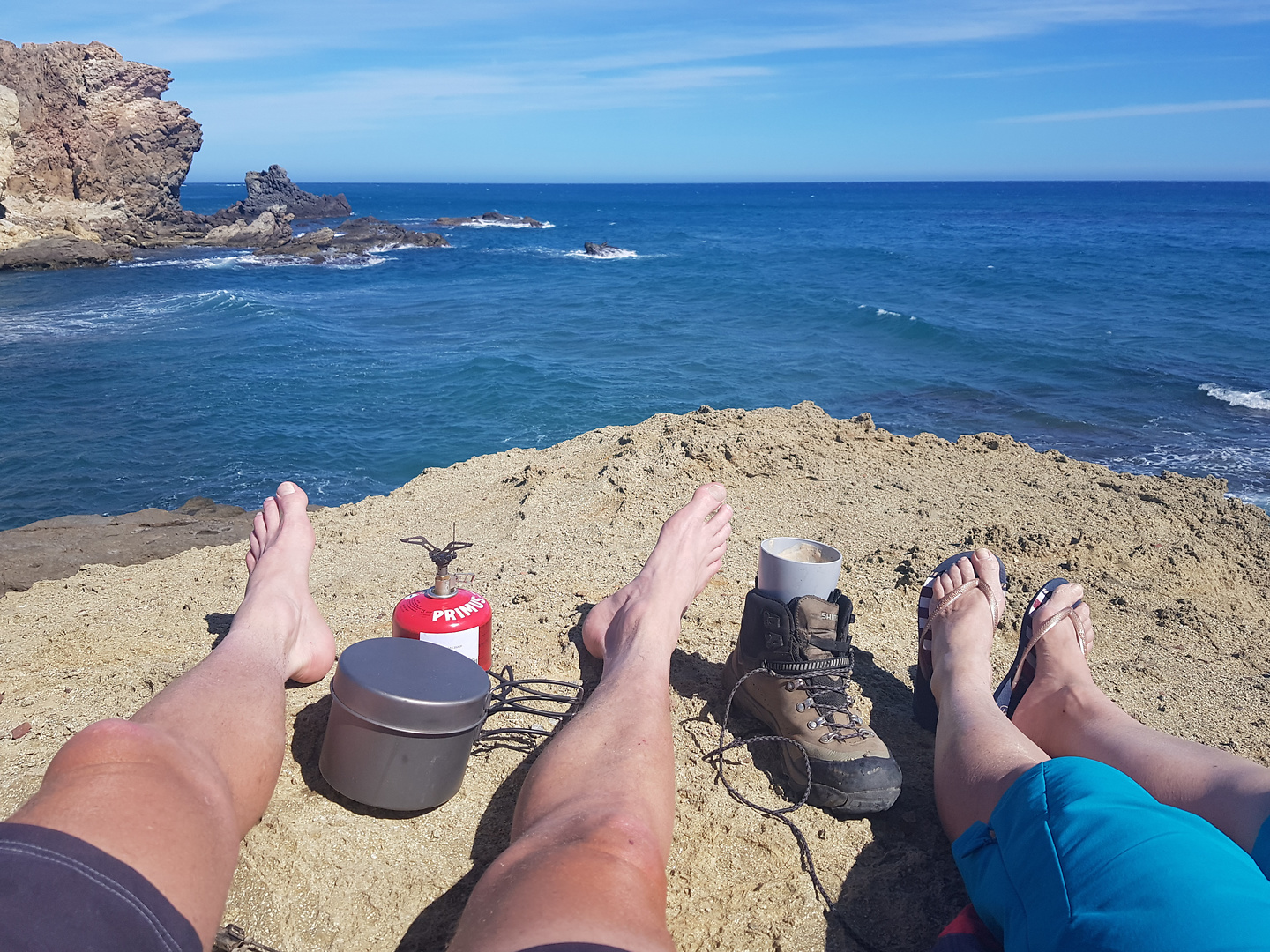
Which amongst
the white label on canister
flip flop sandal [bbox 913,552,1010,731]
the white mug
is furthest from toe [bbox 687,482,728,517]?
the white label on canister

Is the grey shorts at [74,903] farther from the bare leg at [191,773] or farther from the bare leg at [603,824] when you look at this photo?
the bare leg at [603,824]

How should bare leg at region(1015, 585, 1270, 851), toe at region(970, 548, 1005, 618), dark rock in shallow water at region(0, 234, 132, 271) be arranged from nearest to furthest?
bare leg at region(1015, 585, 1270, 851) → toe at region(970, 548, 1005, 618) → dark rock in shallow water at region(0, 234, 132, 271)

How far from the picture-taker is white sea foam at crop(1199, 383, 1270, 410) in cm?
949

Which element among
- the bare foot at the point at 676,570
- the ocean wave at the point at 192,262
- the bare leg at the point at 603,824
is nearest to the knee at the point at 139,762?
the bare leg at the point at 603,824

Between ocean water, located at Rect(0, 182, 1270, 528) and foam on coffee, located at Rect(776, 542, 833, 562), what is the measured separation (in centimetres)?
595

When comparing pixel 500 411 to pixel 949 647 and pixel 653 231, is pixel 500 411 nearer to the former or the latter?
pixel 949 647

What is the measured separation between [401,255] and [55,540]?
27681 mm

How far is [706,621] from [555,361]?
33.8 ft

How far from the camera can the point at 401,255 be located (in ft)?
101

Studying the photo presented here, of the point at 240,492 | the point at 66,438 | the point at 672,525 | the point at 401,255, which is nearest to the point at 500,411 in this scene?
the point at 240,492

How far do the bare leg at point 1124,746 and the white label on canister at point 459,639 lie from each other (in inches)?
55.9

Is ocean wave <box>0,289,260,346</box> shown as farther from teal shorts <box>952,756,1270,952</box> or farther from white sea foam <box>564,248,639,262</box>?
teal shorts <box>952,756,1270,952</box>

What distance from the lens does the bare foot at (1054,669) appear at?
6.62 feet

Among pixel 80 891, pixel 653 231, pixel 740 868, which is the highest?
pixel 653 231
